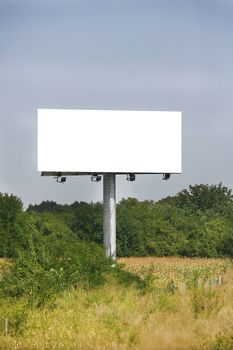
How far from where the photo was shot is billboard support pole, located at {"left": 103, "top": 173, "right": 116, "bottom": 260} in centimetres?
4819

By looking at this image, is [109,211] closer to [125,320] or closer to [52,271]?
[52,271]

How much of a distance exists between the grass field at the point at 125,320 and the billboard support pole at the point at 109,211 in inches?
976

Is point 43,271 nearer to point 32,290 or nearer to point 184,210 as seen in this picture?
point 32,290

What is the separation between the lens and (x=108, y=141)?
155 ft

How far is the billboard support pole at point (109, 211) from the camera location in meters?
48.2

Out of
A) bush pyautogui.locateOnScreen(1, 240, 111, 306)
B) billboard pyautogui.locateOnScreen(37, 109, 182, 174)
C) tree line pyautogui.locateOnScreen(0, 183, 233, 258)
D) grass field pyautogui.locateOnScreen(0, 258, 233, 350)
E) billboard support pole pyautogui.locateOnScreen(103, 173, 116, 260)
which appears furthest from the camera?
tree line pyautogui.locateOnScreen(0, 183, 233, 258)

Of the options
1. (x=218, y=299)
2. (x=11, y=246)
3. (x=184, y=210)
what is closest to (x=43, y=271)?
(x=218, y=299)

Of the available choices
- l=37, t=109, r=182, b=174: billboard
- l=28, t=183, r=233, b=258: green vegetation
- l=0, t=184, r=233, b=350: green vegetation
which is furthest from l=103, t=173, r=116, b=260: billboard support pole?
l=0, t=184, r=233, b=350: green vegetation

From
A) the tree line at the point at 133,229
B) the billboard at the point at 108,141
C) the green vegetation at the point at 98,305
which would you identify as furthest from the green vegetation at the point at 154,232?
the green vegetation at the point at 98,305

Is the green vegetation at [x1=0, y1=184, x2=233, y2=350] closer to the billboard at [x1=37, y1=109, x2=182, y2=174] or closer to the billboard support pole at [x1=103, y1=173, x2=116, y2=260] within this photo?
the billboard at [x1=37, y1=109, x2=182, y2=174]

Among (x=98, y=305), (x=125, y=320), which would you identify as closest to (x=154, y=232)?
(x=98, y=305)

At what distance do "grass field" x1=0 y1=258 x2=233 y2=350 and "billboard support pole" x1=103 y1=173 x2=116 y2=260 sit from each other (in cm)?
2480

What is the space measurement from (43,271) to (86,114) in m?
25.3

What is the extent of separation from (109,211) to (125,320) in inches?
1209
